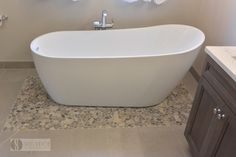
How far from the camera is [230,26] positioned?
2053mm

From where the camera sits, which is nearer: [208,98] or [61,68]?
[208,98]

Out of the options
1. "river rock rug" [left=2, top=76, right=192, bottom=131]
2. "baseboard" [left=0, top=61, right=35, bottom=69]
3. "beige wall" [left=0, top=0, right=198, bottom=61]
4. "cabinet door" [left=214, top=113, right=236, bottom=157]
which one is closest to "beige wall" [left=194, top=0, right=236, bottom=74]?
"beige wall" [left=0, top=0, right=198, bottom=61]

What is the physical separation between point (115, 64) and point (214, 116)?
0.89 metres

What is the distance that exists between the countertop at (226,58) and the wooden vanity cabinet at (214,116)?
1.3 inches

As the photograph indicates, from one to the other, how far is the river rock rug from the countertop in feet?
2.87

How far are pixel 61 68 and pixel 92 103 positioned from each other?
0.46 meters

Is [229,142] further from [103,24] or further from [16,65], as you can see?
[16,65]

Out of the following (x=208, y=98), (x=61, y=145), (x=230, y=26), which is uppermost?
(x=230, y=26)

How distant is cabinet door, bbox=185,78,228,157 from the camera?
1298mm

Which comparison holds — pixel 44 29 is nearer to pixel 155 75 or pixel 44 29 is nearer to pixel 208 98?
pixel 155 75

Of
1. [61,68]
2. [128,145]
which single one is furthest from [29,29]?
[128,145]

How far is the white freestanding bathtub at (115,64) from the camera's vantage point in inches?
76.5

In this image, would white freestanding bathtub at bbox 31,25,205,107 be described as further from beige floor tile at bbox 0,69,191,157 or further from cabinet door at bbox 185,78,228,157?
cabinet door at bbox 185,78,228,157

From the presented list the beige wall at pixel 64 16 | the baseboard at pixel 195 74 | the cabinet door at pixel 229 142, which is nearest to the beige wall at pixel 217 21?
the baseboard at pixel 195 74
